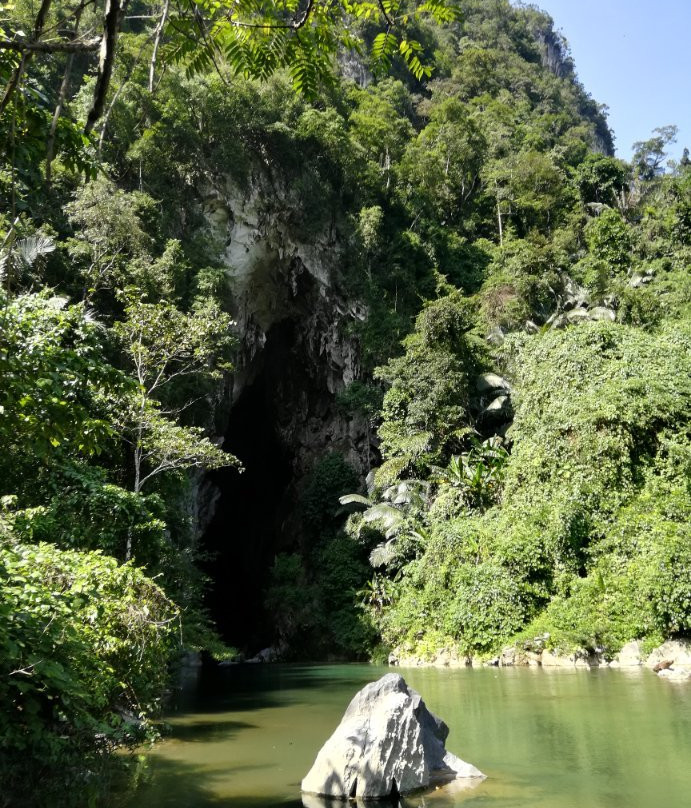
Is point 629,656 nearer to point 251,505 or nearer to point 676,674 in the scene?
point 676,674

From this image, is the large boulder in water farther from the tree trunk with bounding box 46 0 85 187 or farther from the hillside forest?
the tree trunk with bounding box 46 0 85 187

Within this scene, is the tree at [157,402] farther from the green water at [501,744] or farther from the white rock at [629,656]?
the white rock at [629,656]

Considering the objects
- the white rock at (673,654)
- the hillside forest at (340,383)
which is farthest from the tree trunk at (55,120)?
the white rock at (673,654)

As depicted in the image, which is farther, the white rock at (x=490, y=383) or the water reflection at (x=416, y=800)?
the white rock at (x=490, y=383)

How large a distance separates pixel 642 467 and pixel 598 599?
2.90 m

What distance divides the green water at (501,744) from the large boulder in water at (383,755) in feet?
0.62

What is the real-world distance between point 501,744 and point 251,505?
21107mm

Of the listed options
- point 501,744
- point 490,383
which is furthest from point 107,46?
point 490,383

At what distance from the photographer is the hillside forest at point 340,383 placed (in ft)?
9.84

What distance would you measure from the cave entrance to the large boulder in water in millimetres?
18587

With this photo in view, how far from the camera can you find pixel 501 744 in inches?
206

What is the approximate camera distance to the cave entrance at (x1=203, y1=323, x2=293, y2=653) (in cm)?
2370

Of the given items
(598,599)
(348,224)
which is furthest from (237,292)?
(598,599)

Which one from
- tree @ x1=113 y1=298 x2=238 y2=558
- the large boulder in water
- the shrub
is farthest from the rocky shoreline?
the shrub
